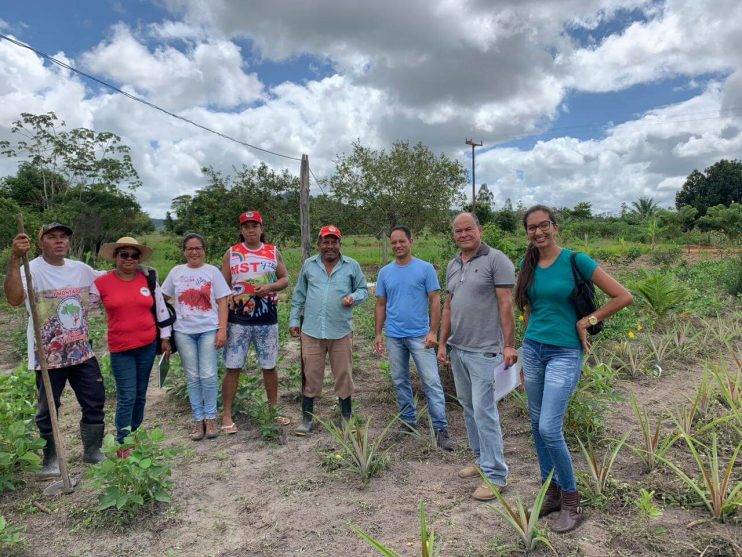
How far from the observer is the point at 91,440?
11.0ft

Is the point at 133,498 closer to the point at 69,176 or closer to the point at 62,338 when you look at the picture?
the point at 62,338

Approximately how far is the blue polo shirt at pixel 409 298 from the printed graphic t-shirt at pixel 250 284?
3.21ft

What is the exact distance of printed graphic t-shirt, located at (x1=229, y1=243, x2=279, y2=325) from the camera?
3.84 metres

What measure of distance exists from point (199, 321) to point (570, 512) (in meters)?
2.75

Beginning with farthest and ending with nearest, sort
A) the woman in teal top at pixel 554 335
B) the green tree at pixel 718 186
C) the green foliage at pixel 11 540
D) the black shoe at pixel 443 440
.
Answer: the green tree at pixel 718 186 → the black shoe at pixel 443 440 → the woman in teal top at pixel 554 335 → the green foliage at pixel 11 540

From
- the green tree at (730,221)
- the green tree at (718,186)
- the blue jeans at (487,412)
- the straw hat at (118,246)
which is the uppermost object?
the green tree at (718,186)

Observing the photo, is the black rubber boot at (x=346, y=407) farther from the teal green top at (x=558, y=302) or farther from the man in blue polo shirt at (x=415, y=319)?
the teal green top at (x=558, y=302)

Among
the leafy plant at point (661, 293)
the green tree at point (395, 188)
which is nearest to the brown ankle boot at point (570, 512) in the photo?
the leafy plant at point (661, 293)

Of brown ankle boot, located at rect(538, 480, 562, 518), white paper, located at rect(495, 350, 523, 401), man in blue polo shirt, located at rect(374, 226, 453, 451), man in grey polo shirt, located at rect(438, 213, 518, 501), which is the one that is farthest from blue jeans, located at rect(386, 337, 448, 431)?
brown ankle boot, located at rect(538, 480, 562, 518)

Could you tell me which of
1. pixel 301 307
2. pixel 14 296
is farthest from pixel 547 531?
pixel 14 296

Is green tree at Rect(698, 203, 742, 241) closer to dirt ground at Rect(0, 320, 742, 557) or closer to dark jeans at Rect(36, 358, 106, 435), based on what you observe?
dirt ground at Rect(0, 320, 742, 557)

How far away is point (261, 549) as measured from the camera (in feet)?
7.92

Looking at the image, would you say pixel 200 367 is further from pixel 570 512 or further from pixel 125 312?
pixel 570 512

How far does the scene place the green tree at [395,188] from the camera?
59.6ft
